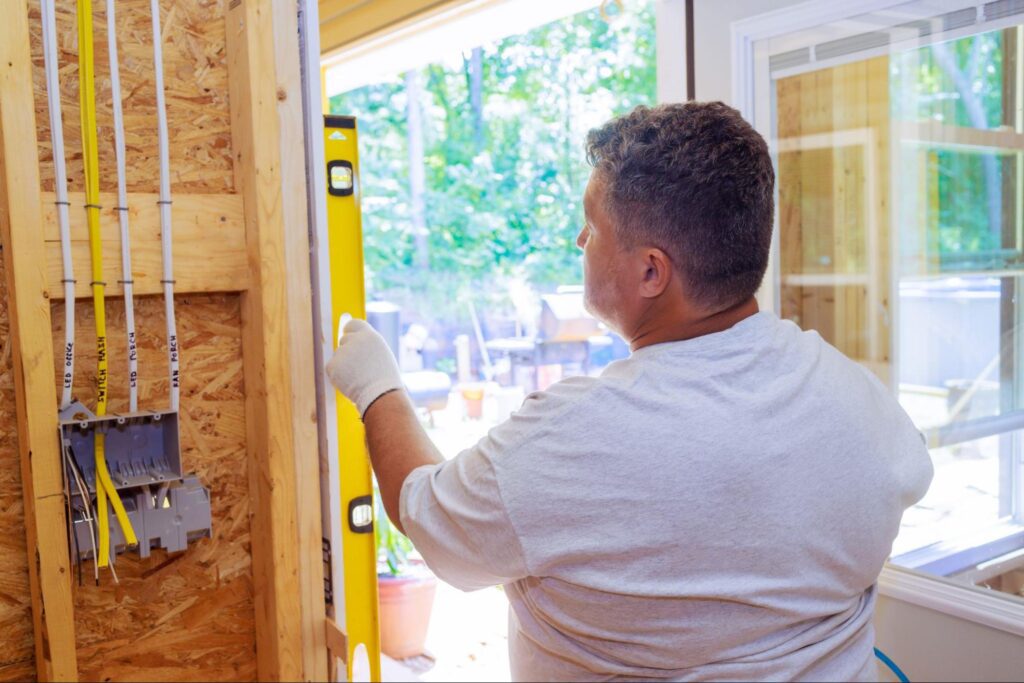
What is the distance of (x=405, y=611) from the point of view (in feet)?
13.4

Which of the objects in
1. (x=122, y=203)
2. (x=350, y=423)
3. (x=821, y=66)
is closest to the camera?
(x=122, y=203)

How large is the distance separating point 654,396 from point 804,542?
291 millimetres

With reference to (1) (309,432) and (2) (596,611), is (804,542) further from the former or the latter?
(1) (309,432)

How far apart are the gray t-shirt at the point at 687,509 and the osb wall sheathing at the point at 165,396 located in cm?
58

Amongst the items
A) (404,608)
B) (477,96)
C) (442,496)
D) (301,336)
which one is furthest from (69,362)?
(477,96)

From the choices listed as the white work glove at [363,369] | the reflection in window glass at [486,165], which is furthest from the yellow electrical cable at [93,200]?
the reflection in window glass at [486,165]

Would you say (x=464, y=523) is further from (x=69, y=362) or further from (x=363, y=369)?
(x=69, y=362)

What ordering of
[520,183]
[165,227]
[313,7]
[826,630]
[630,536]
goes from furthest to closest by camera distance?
1. [520,183]
2. [313,7]
3. [165,227]
4. [826,630]
5. [630,536]

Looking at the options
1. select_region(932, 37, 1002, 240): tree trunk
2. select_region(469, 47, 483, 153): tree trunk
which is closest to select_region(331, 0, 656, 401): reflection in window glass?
select_region(469, 47, 483, 153): tree trunk

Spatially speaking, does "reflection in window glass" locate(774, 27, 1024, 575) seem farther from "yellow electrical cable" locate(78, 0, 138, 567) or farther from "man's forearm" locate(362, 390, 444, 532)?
"yellow electrical cable" locate(78, 0, 138, 567)

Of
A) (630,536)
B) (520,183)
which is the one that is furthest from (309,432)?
(520,183)

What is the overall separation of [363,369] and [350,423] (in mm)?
256

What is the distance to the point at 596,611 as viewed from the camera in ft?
4.20

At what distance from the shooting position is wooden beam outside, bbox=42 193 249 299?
4.99 ft
